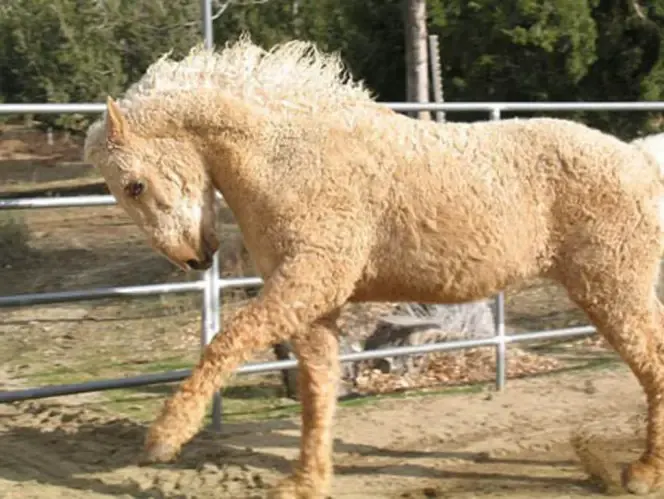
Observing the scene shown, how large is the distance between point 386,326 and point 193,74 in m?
3.24

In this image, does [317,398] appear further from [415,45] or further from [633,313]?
[415,45]

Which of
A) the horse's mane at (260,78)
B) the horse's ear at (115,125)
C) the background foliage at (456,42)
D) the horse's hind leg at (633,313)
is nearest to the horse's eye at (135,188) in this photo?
the horse's ear at (115,125)

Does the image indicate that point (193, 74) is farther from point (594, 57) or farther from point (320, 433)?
point (594, 57)

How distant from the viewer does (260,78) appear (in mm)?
4457

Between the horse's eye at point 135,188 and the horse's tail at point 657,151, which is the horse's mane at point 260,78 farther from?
the horse's tail at point 657,151

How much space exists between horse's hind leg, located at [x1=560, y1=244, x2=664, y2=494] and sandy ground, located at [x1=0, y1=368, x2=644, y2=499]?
0.97 feet

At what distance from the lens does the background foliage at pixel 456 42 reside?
11.2 metres

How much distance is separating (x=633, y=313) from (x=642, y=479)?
692 mm

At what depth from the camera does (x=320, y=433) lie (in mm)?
4559

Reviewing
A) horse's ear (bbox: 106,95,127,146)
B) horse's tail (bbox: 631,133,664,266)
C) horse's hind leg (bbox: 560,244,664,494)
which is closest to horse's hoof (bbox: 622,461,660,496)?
horse's hind leg (bbox: 560,244,664,494)

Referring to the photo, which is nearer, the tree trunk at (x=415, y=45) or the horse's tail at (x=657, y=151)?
the horse's tail at (x=657, y=151)

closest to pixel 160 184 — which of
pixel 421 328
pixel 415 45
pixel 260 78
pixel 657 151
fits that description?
pixel 260 78

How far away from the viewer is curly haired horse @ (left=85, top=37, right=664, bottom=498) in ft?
13.7

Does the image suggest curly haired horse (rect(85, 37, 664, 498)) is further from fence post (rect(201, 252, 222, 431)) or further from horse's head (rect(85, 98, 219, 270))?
fence post (rect(201, 252, 222, 431))
